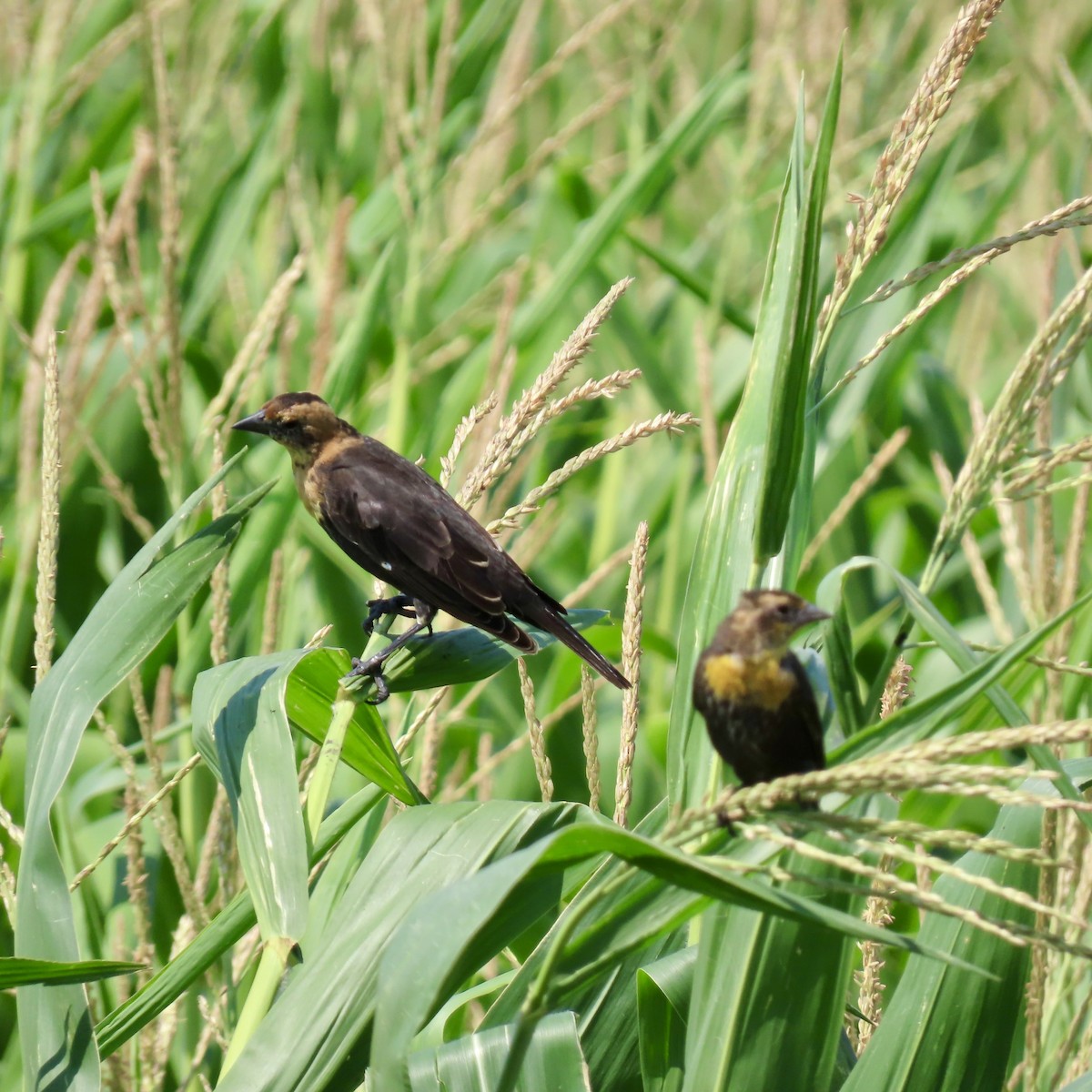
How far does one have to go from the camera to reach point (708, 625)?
5.68 feet

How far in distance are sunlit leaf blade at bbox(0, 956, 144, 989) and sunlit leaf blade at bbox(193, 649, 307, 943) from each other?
16cm

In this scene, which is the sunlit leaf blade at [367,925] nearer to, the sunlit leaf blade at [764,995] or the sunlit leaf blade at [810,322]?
the sunlit leaf blade at [764,995]

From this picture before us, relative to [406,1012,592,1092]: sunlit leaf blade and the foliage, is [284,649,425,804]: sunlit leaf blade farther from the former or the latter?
[406,1012,592,1092]: sunlit leaf blade

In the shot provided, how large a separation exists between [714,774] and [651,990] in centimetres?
29

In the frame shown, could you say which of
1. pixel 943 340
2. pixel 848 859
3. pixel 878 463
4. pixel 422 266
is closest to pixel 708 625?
pixel 848 859

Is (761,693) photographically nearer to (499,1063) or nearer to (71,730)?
(499,1063)

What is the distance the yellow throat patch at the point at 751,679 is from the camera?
4.47 ft

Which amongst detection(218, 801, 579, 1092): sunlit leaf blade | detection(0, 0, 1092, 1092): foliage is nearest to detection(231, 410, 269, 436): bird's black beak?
detection(0, 0, 1092, 1092): foliage

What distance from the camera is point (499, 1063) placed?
1.49 meters

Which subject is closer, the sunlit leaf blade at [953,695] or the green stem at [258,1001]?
the sunlit leaf blade at [953,695]

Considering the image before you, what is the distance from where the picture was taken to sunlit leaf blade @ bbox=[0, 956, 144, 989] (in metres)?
1.40

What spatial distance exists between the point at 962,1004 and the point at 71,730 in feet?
3.74

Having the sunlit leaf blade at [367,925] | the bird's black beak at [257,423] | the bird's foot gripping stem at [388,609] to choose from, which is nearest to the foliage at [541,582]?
the sunlit leaf blade at [367,925]

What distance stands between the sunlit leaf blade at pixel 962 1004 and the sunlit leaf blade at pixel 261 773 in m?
0.74
